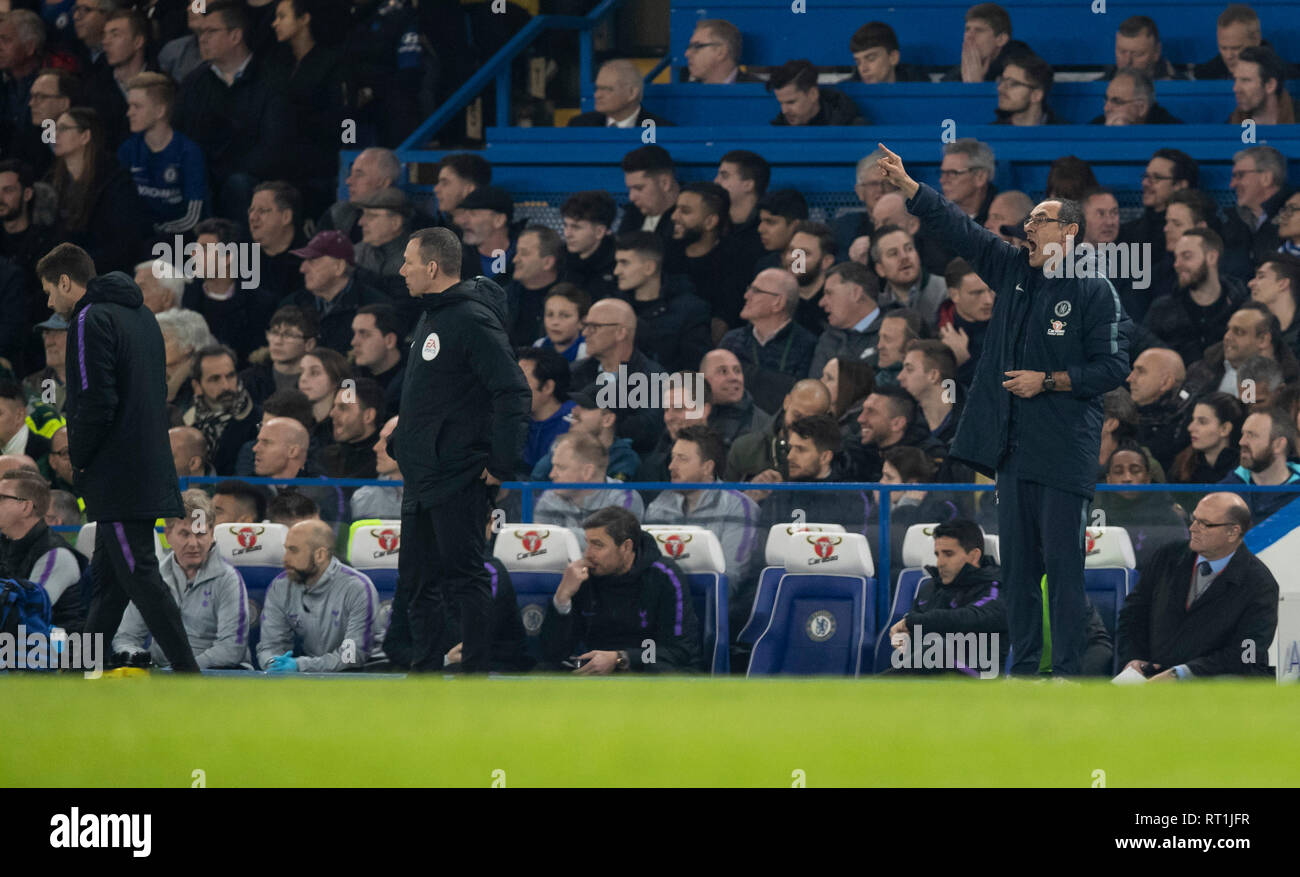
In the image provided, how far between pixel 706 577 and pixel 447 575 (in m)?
1.64

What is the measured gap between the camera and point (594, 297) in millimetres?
12586

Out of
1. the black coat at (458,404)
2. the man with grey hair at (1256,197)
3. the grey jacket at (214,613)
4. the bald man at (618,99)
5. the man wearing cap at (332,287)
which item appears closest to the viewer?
the black coat at (458,404)

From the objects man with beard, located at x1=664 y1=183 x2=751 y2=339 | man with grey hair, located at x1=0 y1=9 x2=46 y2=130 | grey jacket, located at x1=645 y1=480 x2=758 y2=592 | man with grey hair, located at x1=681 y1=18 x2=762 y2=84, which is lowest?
grey jacket, located at x1=645 y1=480 x2=758 y2=592

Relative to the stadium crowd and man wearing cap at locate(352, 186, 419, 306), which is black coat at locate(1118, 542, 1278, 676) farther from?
man wearing cap at locate(352, 186, 419, 306)

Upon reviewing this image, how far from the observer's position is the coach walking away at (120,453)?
810cm

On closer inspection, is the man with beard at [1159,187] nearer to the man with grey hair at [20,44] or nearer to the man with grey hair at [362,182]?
the man with grey hair at [362,182]

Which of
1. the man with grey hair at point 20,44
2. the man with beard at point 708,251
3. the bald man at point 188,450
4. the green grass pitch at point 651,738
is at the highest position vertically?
the man with grey hair at point 20,44

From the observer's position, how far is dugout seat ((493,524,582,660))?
943cm

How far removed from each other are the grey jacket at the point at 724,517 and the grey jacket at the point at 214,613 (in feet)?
6.71

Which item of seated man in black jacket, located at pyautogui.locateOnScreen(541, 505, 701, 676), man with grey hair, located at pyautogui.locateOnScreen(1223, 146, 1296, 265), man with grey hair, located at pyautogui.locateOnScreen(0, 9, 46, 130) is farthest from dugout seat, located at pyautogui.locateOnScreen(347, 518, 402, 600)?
man with grey hair, located at pyautogui.locateOnScreen(0, 9, 46, 130)

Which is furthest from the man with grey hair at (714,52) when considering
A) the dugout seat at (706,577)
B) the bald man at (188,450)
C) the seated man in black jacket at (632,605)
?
the seated man in black jacket at (632,605)

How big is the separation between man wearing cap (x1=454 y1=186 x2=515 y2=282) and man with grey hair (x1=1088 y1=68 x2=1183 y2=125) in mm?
4031

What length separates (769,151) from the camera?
1351cm
